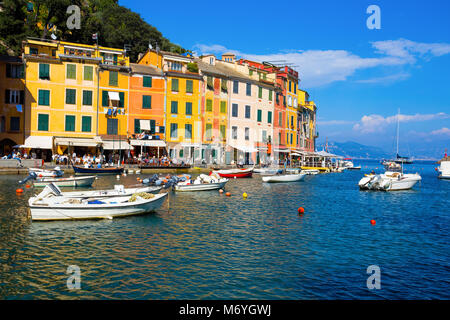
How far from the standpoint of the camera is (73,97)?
161 feet

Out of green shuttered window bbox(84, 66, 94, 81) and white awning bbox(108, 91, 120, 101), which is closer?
green shuttered window bbox(84, 66, 94, 81)

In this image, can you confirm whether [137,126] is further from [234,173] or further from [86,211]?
[86,211]

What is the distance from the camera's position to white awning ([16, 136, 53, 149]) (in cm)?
4566

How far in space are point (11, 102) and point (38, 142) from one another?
603cm

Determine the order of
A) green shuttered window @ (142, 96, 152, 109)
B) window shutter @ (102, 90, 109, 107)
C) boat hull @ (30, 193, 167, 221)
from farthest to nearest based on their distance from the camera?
1. green shuttered window @ (142, 96, 152, 109)
2. window shutter @ (102, 90, 109, 107)
3. boat hull @ (30, 193, 167, 221)

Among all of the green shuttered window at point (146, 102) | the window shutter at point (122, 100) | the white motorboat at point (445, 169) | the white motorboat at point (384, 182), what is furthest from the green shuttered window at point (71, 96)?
the white motorboat at point (445, 169)

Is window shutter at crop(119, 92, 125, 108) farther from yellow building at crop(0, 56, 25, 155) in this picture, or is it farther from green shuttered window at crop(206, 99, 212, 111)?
green shuttered window at crop(206, 99, 212, 111)

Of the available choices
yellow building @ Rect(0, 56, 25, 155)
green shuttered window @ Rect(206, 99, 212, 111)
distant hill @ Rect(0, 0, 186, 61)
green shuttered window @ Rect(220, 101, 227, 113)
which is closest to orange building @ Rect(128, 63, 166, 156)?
green shuttered window @ Rect(206, 99, 212, 111)

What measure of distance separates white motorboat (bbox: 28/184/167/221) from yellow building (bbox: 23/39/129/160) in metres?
28.7

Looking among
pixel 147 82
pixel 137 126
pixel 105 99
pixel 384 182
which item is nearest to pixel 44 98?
pixel 105 99

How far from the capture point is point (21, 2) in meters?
56.9
